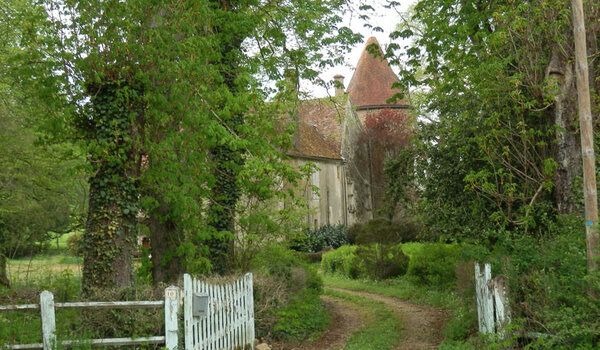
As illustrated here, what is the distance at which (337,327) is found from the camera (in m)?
12.7

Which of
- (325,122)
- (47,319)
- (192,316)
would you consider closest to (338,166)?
(325,122)

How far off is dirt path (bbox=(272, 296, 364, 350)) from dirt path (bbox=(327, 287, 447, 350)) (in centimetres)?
109

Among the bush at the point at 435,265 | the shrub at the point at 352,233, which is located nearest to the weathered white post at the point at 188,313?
the bush at the point at 435,265

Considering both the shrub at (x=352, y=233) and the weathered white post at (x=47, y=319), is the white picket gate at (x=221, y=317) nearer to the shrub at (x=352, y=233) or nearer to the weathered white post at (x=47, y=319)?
the weathered white post at (x=47, y=319)

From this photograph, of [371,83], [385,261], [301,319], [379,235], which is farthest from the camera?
[371,83]

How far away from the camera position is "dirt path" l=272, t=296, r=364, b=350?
10.9 metres

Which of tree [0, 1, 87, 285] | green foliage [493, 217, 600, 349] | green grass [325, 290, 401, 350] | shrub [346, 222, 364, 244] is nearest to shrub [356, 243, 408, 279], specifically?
green grass [325, 290, 401, 350]

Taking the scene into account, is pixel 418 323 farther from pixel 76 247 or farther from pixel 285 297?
pixel 76 247

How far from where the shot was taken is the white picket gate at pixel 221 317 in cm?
809

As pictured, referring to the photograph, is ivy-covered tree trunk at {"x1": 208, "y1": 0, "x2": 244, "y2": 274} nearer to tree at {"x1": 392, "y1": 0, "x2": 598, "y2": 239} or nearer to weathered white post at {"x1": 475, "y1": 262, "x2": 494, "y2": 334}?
tree at {"x1": 392, "y1": 0, "x2": 598, "y2": 239}

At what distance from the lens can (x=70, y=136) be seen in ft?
33.3

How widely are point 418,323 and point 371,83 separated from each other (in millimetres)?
39092

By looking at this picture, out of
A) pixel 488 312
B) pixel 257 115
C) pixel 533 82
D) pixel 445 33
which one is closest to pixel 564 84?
pixel 533 82

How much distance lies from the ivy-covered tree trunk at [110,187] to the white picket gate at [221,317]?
1.53 metres
